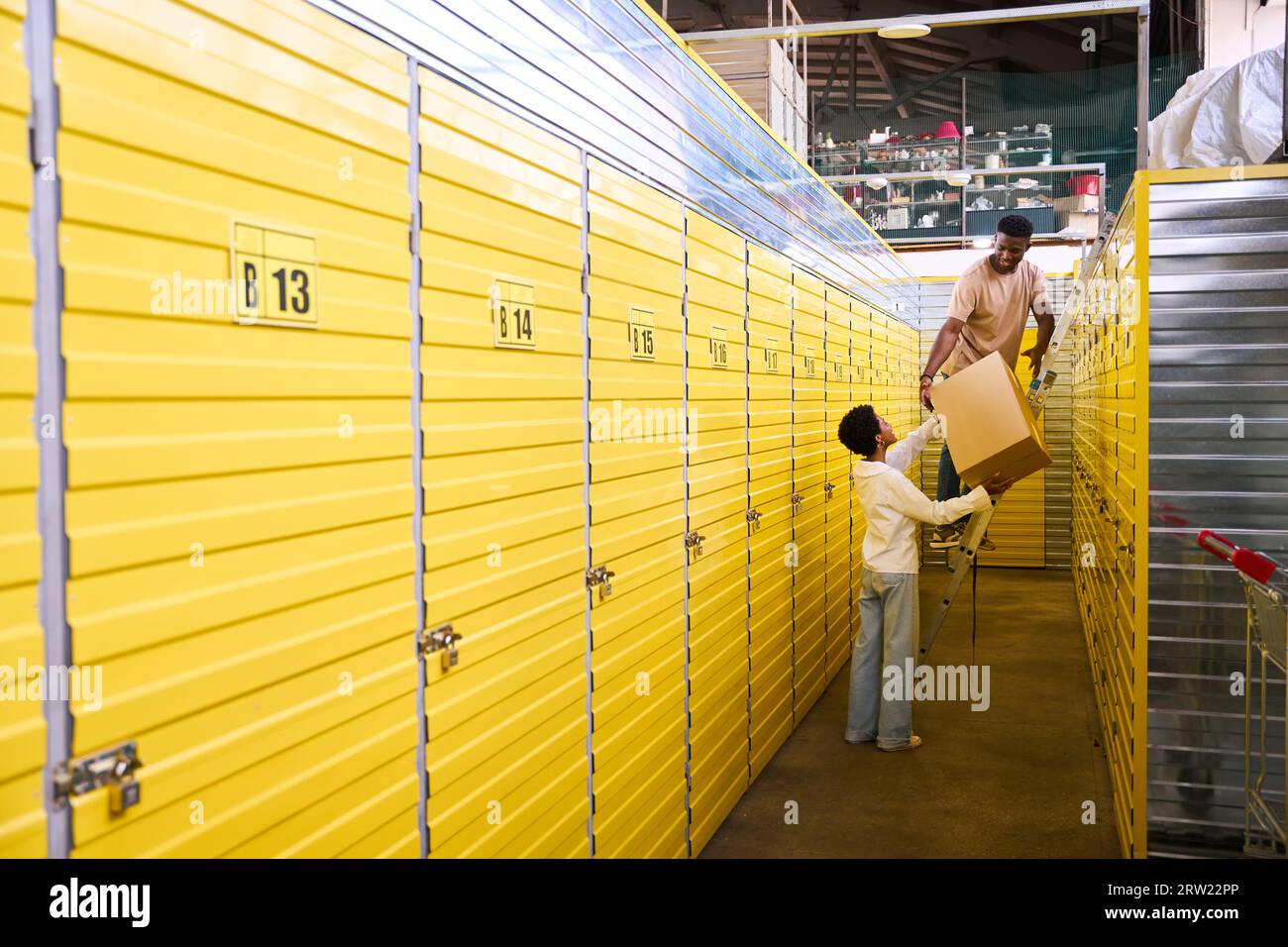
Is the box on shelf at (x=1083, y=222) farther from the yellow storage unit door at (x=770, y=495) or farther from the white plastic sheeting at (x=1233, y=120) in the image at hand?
the white plastic sheeting at (x=1233, y=120)

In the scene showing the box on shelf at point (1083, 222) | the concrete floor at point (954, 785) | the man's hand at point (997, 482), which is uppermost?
the box on shelf at point (1083, 222)

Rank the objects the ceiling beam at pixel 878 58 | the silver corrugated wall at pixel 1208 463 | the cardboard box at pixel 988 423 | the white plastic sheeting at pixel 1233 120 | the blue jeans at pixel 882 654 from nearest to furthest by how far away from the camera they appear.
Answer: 1. the silver corrugated wall at pixel 1208 463
2. the white plastic sheeting at pixel 1233 120
3. the cardboard box at pixel 988 423
4. the blue jeans at pixel 882 654
5. the ceiling beam at pixel 878 58

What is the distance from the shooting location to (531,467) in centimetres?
287

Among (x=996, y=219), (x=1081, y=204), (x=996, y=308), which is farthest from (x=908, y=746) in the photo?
(x=996, y=219)

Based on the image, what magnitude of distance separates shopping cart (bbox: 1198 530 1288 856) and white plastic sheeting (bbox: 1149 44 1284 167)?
1591mm

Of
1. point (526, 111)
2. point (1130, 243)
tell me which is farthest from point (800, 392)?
point (526, 111)

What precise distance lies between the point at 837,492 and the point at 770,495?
1.98 metres

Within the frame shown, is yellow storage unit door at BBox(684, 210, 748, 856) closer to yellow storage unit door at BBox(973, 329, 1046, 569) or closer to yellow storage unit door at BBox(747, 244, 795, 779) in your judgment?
yellow storage unit door at BBox(747, 244, 795, 779)

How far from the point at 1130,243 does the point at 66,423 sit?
148 inches

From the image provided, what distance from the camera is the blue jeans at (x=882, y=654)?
19.1ft

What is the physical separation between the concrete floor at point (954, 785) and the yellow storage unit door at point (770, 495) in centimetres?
33

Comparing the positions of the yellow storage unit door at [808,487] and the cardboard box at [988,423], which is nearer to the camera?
the cardboard box at [988,423]

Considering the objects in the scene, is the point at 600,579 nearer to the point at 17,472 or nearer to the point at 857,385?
the point at 17,472

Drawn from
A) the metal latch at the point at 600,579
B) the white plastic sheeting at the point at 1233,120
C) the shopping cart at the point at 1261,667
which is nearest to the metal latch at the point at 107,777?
the metal latch at the point at 600,579
